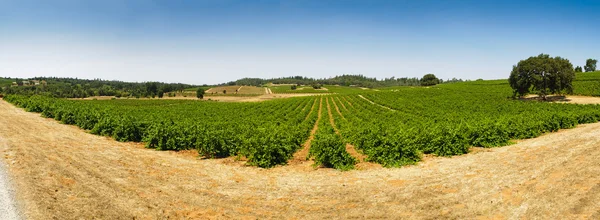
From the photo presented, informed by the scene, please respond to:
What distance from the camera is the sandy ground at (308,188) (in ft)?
24.8

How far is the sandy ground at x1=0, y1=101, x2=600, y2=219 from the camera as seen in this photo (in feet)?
24.8

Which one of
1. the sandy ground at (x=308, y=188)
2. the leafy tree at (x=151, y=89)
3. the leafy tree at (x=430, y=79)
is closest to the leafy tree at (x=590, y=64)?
the leafy tree at (x=430, y=79)

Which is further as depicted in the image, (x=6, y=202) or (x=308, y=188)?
(x=308, y=188)

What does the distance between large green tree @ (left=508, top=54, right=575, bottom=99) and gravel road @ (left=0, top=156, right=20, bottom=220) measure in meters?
74.2

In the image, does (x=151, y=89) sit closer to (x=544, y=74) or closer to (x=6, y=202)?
(x=544, y=74)

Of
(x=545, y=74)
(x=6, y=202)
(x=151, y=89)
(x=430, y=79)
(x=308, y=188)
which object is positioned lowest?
(x=308, y=188)

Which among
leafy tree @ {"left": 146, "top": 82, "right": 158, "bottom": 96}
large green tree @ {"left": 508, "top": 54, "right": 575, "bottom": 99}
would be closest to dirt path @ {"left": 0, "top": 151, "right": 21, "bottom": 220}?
large green tree @ {"left": 508, "top": 54, "right": 575, "bottom": 99}

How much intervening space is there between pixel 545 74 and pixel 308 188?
68.5m

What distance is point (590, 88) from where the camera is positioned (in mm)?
69188

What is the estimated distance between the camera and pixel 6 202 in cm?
729

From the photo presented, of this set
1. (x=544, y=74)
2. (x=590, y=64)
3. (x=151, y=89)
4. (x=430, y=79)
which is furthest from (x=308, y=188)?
(x=590, y=64)

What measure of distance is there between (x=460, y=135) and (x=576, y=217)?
9.70m

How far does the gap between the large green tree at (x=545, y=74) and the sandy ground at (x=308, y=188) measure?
182 ft

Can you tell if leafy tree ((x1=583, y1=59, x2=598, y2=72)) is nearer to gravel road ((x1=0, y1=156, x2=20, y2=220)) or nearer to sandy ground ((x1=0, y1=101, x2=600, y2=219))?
sandy ground ((x1=0, y1=101, x2=600, y2=219))
